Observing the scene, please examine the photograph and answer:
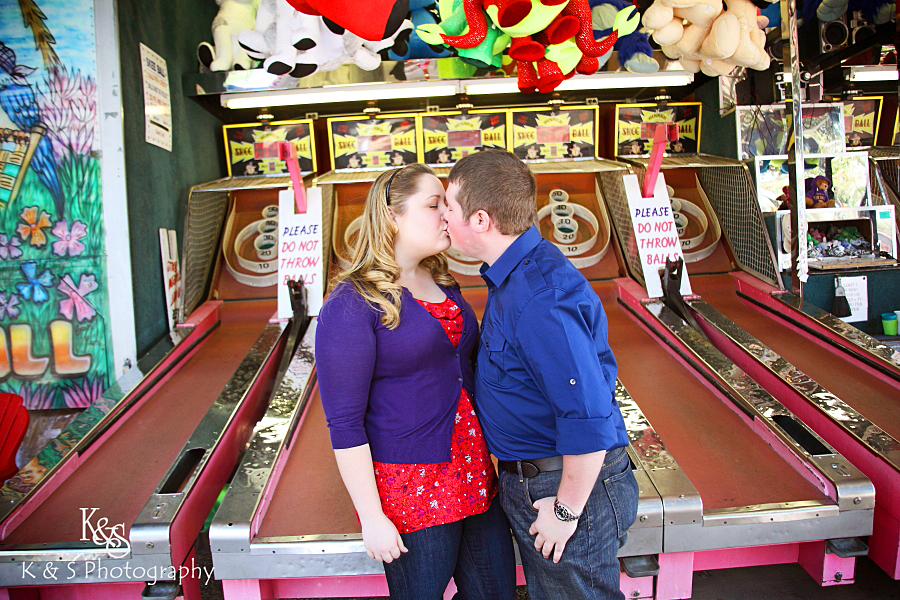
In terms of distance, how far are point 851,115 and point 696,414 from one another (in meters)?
3.78

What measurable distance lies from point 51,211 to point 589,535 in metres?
3.08

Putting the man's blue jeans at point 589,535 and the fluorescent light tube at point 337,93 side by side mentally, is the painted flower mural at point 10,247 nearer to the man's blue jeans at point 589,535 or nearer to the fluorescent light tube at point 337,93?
the fluorescent light tube at point 337,93

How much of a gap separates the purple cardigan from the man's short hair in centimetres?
29

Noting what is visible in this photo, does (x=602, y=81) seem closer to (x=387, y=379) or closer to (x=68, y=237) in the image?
(x=387, y=379)

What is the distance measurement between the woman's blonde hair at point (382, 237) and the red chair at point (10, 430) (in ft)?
5.29

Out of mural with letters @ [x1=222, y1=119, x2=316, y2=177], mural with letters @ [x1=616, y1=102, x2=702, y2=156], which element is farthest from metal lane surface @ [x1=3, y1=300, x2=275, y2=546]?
mural with letters @ [x1=616, y1=102, x2=702, y2=156]

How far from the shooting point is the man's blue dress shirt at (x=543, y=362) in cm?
110

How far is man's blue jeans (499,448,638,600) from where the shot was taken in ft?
3.99

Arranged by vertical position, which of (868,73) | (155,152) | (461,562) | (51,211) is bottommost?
(461,562)

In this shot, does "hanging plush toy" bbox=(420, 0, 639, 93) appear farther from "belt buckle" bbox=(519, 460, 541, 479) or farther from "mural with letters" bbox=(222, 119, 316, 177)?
"mural with letters" bbox=(222, 119, 316, 177)

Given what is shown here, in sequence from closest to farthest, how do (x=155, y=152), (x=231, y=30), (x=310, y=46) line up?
(x=310, y=46), (x=155, y=152), (x=231, y=30)

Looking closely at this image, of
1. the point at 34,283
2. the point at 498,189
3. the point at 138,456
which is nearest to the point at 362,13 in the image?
the point at 498,189

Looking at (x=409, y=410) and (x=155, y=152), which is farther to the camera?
(x=155, y=152)

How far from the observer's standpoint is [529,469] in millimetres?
1248
